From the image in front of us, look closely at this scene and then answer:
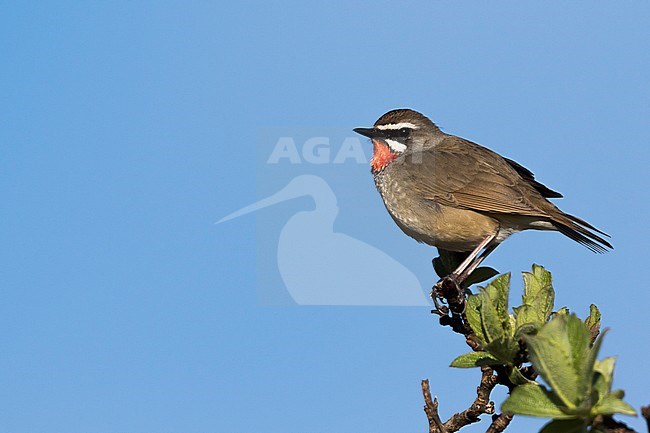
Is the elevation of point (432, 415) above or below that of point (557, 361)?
above

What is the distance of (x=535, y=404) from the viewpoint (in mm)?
2355

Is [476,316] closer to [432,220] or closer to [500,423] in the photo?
Result: [500,423]

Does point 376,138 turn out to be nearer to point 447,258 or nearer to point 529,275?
point 447,258

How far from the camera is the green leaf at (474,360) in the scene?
129 inches

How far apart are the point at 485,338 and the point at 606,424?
112cm

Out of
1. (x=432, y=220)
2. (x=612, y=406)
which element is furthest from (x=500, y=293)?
(x=432, y=220)

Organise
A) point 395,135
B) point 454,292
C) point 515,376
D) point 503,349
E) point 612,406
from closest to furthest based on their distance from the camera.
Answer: point 612,406
point 503,349
point 515,376
point 454,292
point 395,135

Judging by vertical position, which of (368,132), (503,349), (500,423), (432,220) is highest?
(368,132)

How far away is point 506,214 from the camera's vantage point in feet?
26.0

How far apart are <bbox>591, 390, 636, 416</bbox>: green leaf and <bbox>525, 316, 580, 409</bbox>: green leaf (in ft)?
0.18

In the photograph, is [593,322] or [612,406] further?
[593,322]

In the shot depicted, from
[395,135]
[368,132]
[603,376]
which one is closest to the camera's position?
[603,376]

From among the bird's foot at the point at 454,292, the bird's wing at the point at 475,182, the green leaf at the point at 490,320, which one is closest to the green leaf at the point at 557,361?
the green leaf at the point at 490,320

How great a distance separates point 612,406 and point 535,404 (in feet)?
0.78
